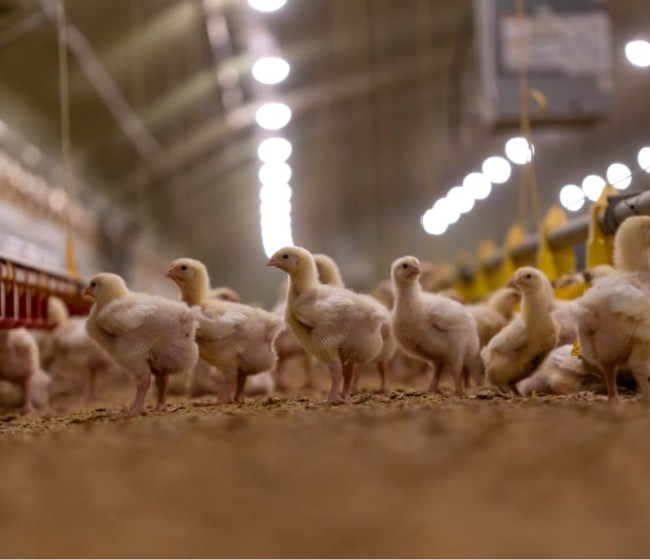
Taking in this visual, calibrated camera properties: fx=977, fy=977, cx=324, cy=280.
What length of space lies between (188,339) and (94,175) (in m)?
10.3

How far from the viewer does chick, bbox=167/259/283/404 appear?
404 centimetres

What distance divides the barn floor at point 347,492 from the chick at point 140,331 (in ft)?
4.57

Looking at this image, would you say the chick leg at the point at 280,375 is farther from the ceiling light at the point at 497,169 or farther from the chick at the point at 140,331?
the ceiling light at the point at 497,169

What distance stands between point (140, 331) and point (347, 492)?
2339 mm

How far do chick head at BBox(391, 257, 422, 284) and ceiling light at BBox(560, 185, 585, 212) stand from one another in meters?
1.46

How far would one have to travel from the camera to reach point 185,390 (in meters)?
5.93

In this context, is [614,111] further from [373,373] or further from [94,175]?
[94,175]

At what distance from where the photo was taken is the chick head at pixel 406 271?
3.96m

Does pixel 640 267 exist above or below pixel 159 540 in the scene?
above

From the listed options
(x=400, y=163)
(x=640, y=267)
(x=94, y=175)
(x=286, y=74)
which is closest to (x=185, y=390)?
(x=640, y=267)

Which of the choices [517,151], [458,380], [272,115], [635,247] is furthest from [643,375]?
[272,115]

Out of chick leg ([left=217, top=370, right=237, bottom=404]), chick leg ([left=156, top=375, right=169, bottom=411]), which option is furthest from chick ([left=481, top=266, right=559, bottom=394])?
chick leg ([left=156, top=375, right=169, bottom=411])

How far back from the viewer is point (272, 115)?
529 inches

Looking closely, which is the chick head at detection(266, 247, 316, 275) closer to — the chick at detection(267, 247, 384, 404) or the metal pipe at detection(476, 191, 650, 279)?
the chick at detection(267, 247, 384, 404)
